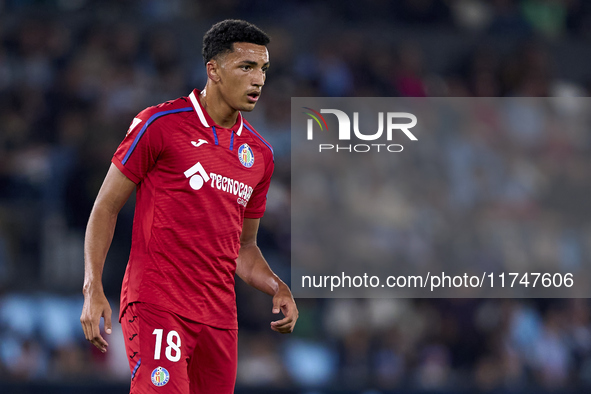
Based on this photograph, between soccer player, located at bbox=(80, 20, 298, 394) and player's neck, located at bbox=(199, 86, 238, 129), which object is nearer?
soccer player, located at bbox=(80, 20, 298, 394)

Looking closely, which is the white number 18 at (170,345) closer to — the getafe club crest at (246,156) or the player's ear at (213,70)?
the getafe club crest at (246,156)

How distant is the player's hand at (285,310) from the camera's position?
3.67m

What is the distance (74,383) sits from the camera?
6.86 m

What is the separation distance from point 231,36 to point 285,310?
1.35m

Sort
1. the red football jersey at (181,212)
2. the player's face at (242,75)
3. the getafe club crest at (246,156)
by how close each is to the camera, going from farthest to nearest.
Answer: the getafe club crest at (246,156)
the player's face at (242,75)
the red football jersey at (181,212)

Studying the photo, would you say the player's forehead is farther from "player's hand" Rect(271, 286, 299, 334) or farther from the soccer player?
"player's hand" Rect(271, 286, 299, 334)

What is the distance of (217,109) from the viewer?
3824 millimetres

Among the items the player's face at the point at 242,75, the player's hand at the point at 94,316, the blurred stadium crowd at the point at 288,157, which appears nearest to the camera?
the player's hand at the point at 94,316

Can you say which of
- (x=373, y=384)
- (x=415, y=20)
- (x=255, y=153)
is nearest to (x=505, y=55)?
(x=415, y=20)

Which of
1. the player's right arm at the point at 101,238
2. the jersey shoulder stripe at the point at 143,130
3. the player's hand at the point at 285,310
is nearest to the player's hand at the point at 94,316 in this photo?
the player's right arm at the point at 101,238

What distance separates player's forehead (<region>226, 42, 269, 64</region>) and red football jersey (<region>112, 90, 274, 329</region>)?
0.31 metres

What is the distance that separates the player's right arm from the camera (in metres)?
3.30

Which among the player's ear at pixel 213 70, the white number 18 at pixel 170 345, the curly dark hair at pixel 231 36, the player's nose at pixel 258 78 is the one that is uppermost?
the curly dark hair at pixel 231 36

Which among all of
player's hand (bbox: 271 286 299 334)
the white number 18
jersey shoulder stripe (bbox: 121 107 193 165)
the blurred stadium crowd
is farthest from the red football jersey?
the blurred stadium crowd
